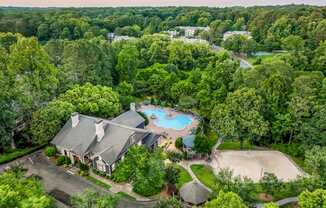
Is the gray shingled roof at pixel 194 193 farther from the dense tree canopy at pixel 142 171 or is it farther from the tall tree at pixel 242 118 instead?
the tall tree at pixel 242 118

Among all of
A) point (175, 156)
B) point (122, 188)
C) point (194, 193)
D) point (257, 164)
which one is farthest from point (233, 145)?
point (122, 188)

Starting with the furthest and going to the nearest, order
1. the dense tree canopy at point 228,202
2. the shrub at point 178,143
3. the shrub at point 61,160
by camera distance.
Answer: the shrub at point 178,143
the shrub at point 61,160
the dense tree canopy at point 228,202

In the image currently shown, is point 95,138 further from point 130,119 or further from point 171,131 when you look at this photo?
point 171,131

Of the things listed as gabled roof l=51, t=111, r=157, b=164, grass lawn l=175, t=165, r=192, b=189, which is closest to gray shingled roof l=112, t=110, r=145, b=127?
gabled roof l=51, t=111, r=157, b=164

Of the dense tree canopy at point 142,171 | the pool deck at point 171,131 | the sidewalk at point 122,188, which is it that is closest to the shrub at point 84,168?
the sidewalk at point 122,188

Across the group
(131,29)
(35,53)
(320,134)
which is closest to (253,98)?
(320,134)
